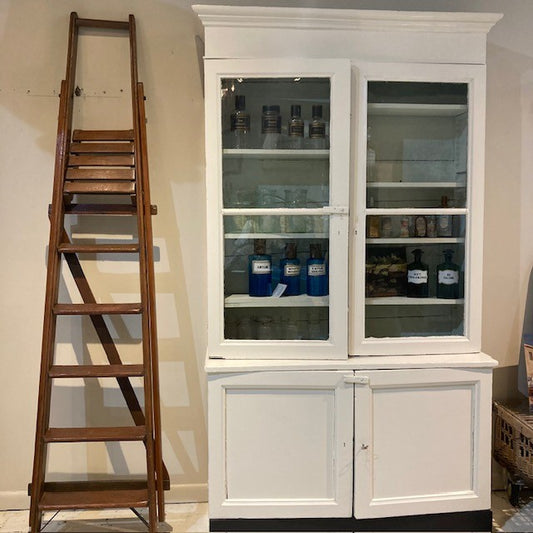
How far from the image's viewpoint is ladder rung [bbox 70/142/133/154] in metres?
2.30

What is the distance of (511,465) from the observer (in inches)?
96.3

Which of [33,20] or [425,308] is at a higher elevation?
[33,20]

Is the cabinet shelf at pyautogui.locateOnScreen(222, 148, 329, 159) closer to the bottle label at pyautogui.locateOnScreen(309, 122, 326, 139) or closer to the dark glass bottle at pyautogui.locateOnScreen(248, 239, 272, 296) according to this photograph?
the bottle label at pyautogui.locateOnScreen(309, 122, 326, 139)

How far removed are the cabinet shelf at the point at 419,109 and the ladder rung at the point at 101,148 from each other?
996mm

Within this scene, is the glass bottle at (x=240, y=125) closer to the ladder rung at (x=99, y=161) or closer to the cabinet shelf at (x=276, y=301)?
the ladder rung at (x=99, y=161)

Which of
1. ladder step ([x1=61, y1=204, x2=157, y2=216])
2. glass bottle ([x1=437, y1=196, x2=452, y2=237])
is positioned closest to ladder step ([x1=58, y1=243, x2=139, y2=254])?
ladder step ([x1=61, y1=204, x2=157, y2=216])

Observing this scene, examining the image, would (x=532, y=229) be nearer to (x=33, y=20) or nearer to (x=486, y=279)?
(x=486, y=279)

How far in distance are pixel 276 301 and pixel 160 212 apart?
26.2 inches

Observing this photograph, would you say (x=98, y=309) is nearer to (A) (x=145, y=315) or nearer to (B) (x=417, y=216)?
(A) (x=145, y=315)

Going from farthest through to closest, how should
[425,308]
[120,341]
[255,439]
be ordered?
[120,341]
[425,308]
[255,439]

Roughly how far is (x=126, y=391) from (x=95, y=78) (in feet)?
4.44

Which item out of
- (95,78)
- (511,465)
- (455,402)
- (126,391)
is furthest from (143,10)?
(511,465)

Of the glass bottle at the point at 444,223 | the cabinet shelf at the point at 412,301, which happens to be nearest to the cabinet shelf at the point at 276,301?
the cabinet shelf at the point at 412,301

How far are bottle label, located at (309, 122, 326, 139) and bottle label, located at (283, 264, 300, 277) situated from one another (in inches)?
20.5
